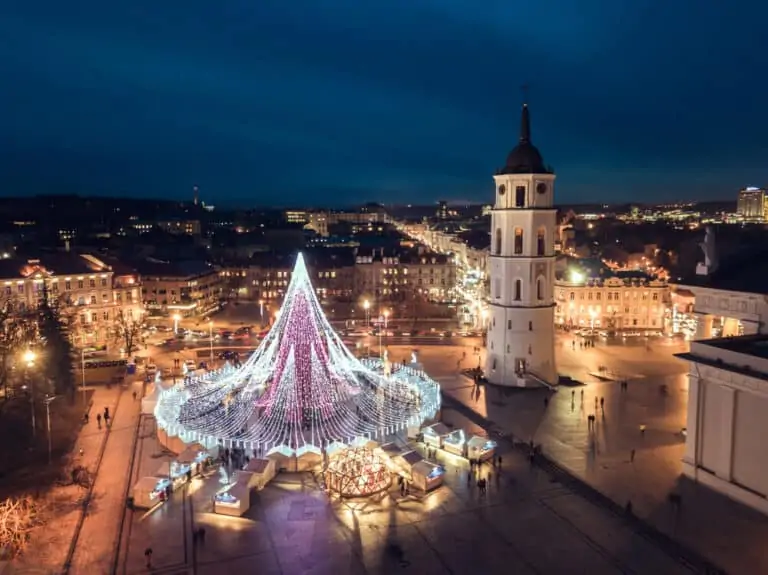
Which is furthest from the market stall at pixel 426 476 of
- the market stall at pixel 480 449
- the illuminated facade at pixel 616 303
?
the illuminated facade at pixel 616 303

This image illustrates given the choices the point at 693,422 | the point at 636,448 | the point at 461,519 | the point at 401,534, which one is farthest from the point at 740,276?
the point at 401,534

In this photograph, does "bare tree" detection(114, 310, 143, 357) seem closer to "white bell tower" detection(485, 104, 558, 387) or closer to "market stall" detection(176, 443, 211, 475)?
"market stall" detection(176, 443, 211, 475)

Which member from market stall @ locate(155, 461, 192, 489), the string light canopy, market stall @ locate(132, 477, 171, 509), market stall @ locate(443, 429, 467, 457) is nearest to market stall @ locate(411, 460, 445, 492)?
market stall @ locate(443, 429, 467, 457)

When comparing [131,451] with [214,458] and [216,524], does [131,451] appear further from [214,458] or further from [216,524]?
[216,524]

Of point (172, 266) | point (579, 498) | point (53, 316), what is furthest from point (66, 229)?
point (579, 498)

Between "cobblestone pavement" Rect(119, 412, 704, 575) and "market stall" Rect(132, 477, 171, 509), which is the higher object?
"market stall" Rect(132, 477, 171, 509)

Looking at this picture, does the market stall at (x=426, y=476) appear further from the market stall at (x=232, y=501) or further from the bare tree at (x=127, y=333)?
the bare tree at (x=127, y=333)
